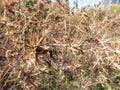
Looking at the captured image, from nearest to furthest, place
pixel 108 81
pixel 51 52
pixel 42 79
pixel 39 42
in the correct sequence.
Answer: pixel 39 42 < pixel 51 52 < pixel 42 79 < pixel 108 81

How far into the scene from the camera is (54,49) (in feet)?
14.4

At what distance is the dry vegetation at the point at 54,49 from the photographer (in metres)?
4.03

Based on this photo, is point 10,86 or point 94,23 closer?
point 10,86

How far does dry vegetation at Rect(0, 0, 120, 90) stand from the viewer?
403 centimetres

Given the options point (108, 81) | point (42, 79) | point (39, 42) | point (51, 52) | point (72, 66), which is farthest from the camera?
point (108, 81)

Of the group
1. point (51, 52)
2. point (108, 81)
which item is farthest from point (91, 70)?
point (51, 52)

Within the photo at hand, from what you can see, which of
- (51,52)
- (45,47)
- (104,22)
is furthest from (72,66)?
(104,22)

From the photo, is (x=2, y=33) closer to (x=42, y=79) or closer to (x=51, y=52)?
(x=51, y=52)

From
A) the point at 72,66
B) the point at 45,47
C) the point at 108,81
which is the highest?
the point at 45,47

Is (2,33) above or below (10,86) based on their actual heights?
above

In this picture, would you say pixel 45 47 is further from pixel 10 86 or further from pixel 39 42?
pixel 10 86

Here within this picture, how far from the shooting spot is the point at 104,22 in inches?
221

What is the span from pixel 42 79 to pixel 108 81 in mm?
940

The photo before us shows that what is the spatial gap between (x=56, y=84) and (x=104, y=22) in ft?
3.59
